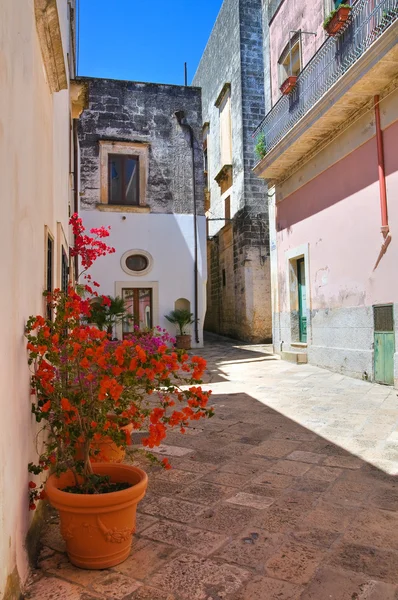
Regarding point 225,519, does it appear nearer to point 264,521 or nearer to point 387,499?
point 264,521

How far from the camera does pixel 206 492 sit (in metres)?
3.35

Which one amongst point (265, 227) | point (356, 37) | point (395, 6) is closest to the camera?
point (395, 6)

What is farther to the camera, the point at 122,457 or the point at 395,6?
the point at 395,6

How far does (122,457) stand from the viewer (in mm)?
3916

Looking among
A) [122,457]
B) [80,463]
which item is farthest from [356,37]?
[80,463]

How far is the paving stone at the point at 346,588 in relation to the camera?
6.90 ft

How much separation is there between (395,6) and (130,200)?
31.8 feet

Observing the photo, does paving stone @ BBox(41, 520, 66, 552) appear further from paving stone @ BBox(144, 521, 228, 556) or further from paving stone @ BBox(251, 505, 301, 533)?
paving stone @ BBox(251, 505, 301, 533)

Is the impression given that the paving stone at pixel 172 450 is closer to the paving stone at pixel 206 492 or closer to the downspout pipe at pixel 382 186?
the paving stone at pixel 206 492

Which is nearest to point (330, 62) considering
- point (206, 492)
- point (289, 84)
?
point (289, 84)

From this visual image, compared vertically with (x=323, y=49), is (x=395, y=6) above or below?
below

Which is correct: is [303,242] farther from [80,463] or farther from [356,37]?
[80,463]

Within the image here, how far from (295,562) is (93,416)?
1271mm

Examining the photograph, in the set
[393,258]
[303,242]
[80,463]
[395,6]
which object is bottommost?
[80,463]
